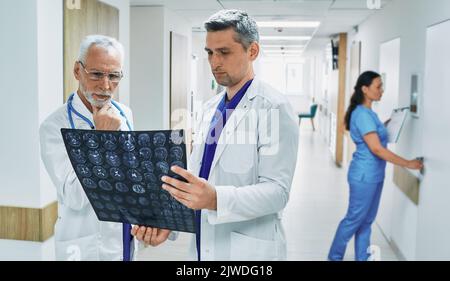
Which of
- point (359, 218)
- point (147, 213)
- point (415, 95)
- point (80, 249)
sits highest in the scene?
point (415, 95)

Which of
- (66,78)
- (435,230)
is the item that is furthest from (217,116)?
(435,230)

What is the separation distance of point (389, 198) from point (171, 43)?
150cm

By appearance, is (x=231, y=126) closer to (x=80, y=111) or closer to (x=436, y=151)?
(x=80, y=111)

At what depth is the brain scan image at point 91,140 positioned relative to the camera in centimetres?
66

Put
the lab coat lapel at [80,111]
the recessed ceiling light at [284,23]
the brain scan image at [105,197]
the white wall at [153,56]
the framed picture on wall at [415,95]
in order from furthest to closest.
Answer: the recessed ceiling light at [284,23] → the framed picture on wall at [415,95] → the white wall at [153,56] → the lab coat lapel at [80,111] → the brain scan image at [105,197]

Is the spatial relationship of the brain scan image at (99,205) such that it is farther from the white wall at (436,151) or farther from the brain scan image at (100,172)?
the white wall at (436,151)

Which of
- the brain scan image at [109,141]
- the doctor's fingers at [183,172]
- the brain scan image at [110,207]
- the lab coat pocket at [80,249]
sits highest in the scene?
the brain scan image at [109,141]

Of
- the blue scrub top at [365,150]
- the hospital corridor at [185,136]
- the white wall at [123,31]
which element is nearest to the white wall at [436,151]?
the hospital corridor at [185,136]

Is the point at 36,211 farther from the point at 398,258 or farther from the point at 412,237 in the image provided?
the point at 398,258

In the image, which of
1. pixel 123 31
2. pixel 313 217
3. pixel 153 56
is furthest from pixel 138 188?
pixel 313 217

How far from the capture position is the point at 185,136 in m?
0.62

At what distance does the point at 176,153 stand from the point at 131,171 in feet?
0.29

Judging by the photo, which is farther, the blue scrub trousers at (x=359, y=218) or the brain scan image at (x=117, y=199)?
the blue scrub trousers at (x=359, y=218)

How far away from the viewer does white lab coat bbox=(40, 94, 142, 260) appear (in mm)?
798
